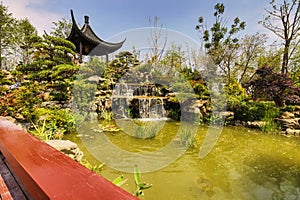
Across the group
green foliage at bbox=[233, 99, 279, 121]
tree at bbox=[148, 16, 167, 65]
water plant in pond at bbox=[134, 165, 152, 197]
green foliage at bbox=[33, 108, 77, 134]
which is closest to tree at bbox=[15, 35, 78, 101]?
green foliage at bbox=[33, 108, 77, 134]

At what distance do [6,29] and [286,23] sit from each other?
1802cm

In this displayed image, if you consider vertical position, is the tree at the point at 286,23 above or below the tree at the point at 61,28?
below

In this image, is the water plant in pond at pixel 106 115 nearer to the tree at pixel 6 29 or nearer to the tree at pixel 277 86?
the tree at pixel 277 86

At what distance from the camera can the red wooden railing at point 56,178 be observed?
40cm

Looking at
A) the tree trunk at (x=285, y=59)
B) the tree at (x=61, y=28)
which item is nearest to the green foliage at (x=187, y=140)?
the tree trunk at (x=285, y=59)

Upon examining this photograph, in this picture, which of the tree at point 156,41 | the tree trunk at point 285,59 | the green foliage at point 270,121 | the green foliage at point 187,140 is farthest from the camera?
the tree at point 156,41

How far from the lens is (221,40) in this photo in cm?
1187

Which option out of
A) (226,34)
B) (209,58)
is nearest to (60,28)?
(209,58)

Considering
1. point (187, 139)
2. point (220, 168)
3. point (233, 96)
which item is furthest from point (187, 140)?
point (233, 96)

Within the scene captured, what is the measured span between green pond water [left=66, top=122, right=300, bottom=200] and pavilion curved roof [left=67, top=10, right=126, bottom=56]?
5.27 m

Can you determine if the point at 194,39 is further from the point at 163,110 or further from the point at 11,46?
the point at 11,46

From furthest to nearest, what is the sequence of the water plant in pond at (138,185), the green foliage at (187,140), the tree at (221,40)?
the tree at (221,40) → the green foliage at (187,140) → the water plant in pond at (138,185)

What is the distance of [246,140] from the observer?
15.0 ft

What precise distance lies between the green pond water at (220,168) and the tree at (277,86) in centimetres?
177
